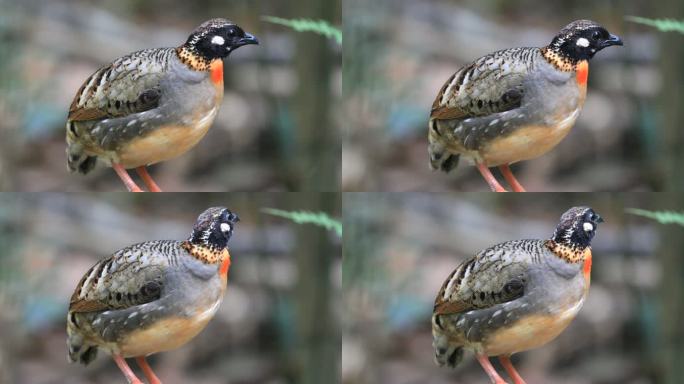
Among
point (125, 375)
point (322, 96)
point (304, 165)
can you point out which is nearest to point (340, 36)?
point (322, 96)

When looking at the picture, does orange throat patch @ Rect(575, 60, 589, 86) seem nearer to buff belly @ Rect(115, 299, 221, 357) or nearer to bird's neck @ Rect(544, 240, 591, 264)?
bird's neck @ Rect(544, 240, 591, 264)

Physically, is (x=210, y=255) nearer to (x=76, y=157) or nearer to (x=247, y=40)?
(x=76, y=157)

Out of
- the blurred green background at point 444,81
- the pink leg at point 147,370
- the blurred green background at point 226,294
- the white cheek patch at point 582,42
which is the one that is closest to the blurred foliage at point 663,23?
the blurred green background at point 444,81

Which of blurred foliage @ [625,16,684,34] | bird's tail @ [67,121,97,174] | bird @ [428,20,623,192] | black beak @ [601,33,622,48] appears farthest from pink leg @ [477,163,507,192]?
bird's tail @ [67,121,97,174]

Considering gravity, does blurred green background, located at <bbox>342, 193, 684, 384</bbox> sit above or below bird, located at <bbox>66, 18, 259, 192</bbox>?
below

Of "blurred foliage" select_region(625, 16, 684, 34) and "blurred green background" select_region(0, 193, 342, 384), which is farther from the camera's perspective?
"blurred foliage" select_region(625, 16, 684, 34)
